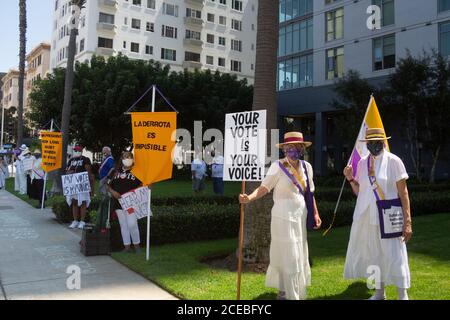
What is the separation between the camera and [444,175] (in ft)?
100

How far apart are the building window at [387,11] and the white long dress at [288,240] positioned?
102ft

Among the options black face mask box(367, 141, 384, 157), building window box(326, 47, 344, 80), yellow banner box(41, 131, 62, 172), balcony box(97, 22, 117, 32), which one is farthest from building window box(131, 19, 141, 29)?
black face mask box(367, 141, 384, 157)

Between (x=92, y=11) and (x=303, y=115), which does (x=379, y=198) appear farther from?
(x=92, y=11)

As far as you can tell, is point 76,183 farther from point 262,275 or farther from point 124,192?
point 262,275

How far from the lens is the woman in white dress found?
17.8 ft

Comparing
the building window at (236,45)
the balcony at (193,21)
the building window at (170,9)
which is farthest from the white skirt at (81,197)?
the building window at (236,45)

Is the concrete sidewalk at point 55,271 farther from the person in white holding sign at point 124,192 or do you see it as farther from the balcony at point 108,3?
the balcony at point 108,3

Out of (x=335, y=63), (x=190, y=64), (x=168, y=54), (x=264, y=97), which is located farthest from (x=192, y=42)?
(x=264, y=97)

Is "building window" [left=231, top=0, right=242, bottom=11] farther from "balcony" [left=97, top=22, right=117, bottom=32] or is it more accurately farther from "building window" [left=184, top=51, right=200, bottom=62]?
"balcony" [left=97, top=22, right=117, bottom=32]

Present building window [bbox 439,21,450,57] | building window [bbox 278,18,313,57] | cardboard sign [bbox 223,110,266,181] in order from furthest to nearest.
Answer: building window [bbox 278,18,313,57]
building window [bbox 439,21,450,57]
cardboard sign [bbox 223,110,266,181]

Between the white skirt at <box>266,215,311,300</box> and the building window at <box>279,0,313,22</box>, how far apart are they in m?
37.0

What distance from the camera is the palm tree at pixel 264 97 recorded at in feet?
25.4

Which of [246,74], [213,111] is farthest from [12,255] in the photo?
[246,74]
